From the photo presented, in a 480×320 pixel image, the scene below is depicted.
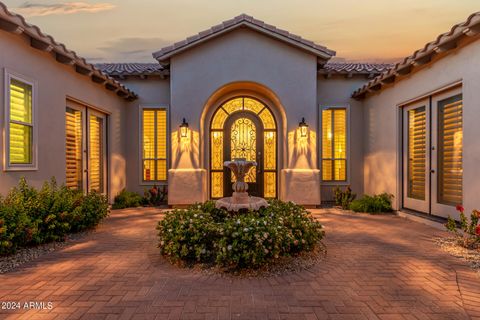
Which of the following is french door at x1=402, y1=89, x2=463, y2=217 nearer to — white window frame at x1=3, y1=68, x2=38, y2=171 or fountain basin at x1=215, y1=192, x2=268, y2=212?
fountain basin at x1=215, y1=192, x2=268, y2=212

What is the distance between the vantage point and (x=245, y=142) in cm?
925

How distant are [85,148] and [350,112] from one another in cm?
828

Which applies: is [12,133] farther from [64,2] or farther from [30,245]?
[64,2]

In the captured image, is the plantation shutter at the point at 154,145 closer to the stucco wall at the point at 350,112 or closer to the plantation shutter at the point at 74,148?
the plantation shutter at the point at 74,148

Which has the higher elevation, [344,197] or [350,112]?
[350,112]

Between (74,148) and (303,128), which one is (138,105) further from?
(303,128)

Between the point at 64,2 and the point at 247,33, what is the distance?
612cm

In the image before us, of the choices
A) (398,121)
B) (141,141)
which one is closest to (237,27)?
(141,141)

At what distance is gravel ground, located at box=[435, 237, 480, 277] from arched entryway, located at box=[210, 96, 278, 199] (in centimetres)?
494

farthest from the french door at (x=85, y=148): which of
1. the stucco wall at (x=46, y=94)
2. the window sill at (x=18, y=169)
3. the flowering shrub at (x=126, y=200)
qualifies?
the window sill at (x=18, y=169)

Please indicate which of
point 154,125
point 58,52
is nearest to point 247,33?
point 154,125

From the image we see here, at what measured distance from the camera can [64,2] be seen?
908cm

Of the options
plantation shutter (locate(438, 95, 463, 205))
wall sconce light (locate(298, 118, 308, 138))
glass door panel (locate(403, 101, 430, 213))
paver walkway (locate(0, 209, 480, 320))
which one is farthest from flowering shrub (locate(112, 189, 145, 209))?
plantation shutter (locate(438, 95, 463, 205))

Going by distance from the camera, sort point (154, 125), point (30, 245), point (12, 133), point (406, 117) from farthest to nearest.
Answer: point (154, 125) < point (406, 117) < point (12, 133) < point (30, 245)
